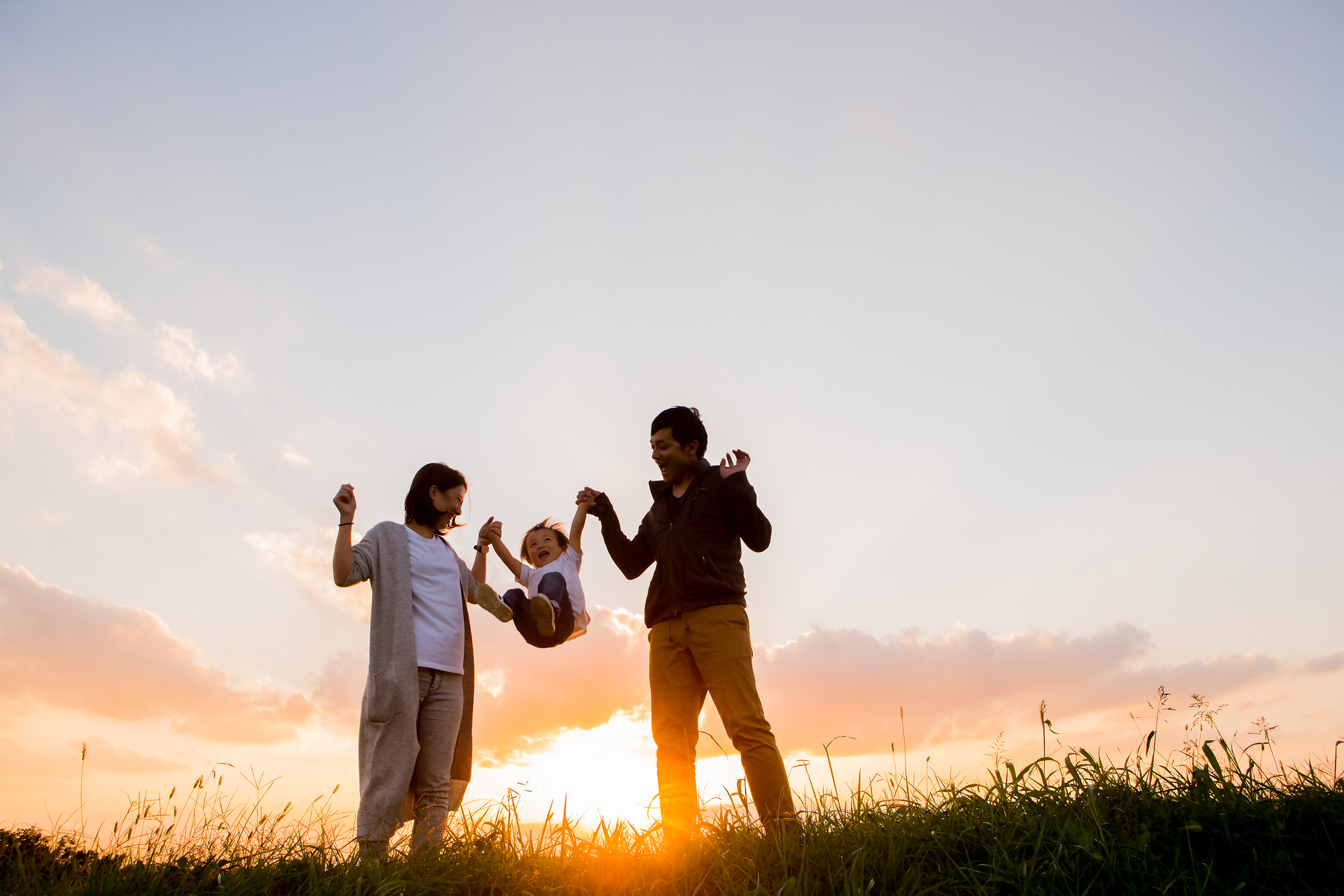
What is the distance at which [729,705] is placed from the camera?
15.4 feet

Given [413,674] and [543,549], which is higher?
[543,549]

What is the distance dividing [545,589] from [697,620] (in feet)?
4.38

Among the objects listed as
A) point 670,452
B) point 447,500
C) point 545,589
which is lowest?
point 545,589

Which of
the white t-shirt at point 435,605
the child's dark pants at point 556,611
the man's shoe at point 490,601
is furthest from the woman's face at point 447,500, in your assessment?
the child's dark pants at point 556,611

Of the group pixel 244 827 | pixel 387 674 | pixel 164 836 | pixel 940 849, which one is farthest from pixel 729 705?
pixel 164 836

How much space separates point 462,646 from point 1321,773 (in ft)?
14.6

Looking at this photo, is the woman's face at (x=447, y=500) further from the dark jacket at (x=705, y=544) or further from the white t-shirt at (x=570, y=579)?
the dark jacket at (x=705, y=544)

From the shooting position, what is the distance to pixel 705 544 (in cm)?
508

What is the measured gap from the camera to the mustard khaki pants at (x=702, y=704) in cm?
452

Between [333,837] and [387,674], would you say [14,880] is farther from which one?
[387,674]

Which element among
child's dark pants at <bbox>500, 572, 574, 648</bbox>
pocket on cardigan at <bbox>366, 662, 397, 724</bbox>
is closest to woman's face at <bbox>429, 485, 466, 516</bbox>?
child's dark pants at <bbox>500, 572, 574, 648</bbox>

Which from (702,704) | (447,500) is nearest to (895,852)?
(702,704)

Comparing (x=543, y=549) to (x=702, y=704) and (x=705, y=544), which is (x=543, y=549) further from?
(x=702, y=704)

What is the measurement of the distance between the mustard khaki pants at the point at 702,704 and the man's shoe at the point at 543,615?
2.38 ft
